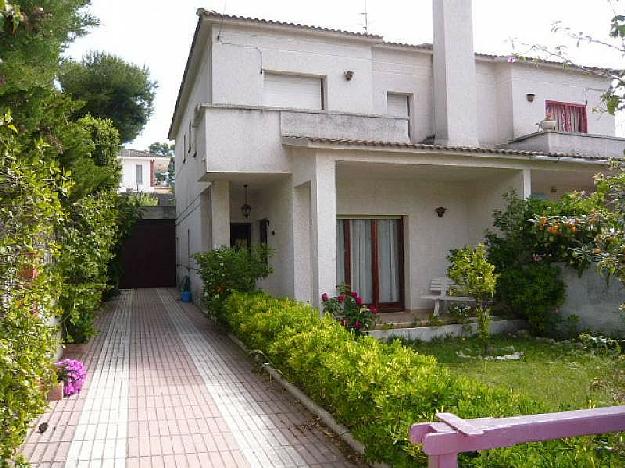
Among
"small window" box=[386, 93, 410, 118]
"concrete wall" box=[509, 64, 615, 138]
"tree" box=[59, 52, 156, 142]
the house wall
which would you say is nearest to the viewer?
"small window" box=[386, 93, 410, 118]

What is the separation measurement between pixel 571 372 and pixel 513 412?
489 cm

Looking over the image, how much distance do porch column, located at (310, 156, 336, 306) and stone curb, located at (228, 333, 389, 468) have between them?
233 cm

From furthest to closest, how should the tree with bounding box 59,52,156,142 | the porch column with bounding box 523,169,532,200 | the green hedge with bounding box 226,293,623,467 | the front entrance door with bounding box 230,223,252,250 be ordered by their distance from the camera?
the tree with bounding box 59,52,156,142, the front entrance door with bounding box 230,223,252,250, the porch column with bounding box 523,169,532,200, the green hedge with bounding box 226,293,623,467

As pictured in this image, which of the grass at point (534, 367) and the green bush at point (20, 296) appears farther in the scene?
the grass at point (534, 367)

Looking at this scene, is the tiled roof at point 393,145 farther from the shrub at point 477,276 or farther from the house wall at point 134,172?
the house wall at point 134,172

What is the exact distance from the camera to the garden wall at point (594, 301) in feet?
34.3

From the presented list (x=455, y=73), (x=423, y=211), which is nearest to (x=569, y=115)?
(x=455, y=73)

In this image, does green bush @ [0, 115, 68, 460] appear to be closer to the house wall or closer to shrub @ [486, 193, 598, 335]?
shrub @ [486, 193, 598, 335]

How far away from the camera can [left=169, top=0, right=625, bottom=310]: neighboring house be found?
11.2 meters

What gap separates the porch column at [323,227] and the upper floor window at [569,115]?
33.4ft

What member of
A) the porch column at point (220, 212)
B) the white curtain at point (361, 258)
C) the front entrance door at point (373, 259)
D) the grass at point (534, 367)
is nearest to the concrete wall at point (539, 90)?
the front entrance door at point (373, 259)

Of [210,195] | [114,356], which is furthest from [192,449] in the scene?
[210,195]

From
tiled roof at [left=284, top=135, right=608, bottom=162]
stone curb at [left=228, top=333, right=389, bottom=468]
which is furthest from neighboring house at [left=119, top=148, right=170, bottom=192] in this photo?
stone curb at [left=228, top=333, right=389, bottom=468]

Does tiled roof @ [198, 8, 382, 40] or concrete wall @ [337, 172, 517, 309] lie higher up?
tiled roof @ [198, 8, 382, 40]
